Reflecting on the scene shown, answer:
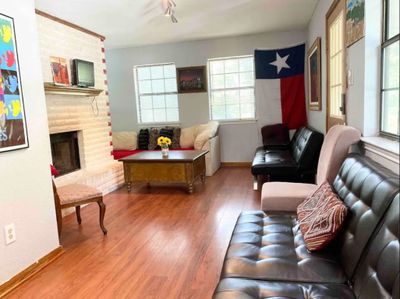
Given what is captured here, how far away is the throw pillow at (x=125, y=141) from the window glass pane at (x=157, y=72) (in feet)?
4.07

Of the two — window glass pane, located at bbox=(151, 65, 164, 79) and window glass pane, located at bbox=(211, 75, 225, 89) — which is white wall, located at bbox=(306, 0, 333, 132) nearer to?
window glass pane, located at bbox=(211, 75, 225, 89)

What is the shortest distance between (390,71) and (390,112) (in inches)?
9.8

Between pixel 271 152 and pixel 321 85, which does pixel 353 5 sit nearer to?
Answer: pixel 321 85

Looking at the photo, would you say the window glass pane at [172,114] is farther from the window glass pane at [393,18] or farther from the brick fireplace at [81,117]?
the window glass pane at [393,18]

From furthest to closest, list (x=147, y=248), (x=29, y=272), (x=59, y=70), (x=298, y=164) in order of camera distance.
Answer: (x=59, y=70) < (x=298, y=164) < (x=147, y=248) < (x=29, y=272)

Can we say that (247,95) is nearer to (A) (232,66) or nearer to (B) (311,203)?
(A) (232,66)

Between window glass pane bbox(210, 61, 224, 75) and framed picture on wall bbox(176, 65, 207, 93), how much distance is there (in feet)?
0.61

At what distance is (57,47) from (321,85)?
3401mm

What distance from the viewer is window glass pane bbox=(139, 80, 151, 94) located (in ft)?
20.6

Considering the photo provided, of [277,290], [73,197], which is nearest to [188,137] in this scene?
[73,197]

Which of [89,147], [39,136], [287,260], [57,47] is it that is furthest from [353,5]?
[89,147]

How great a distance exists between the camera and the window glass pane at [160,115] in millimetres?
6301

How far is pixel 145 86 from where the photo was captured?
248 inches

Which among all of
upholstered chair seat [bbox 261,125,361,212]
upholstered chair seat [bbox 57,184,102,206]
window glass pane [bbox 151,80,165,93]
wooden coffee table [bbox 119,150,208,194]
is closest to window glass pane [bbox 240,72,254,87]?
window glass pane [bbox 151,80,165,93]
